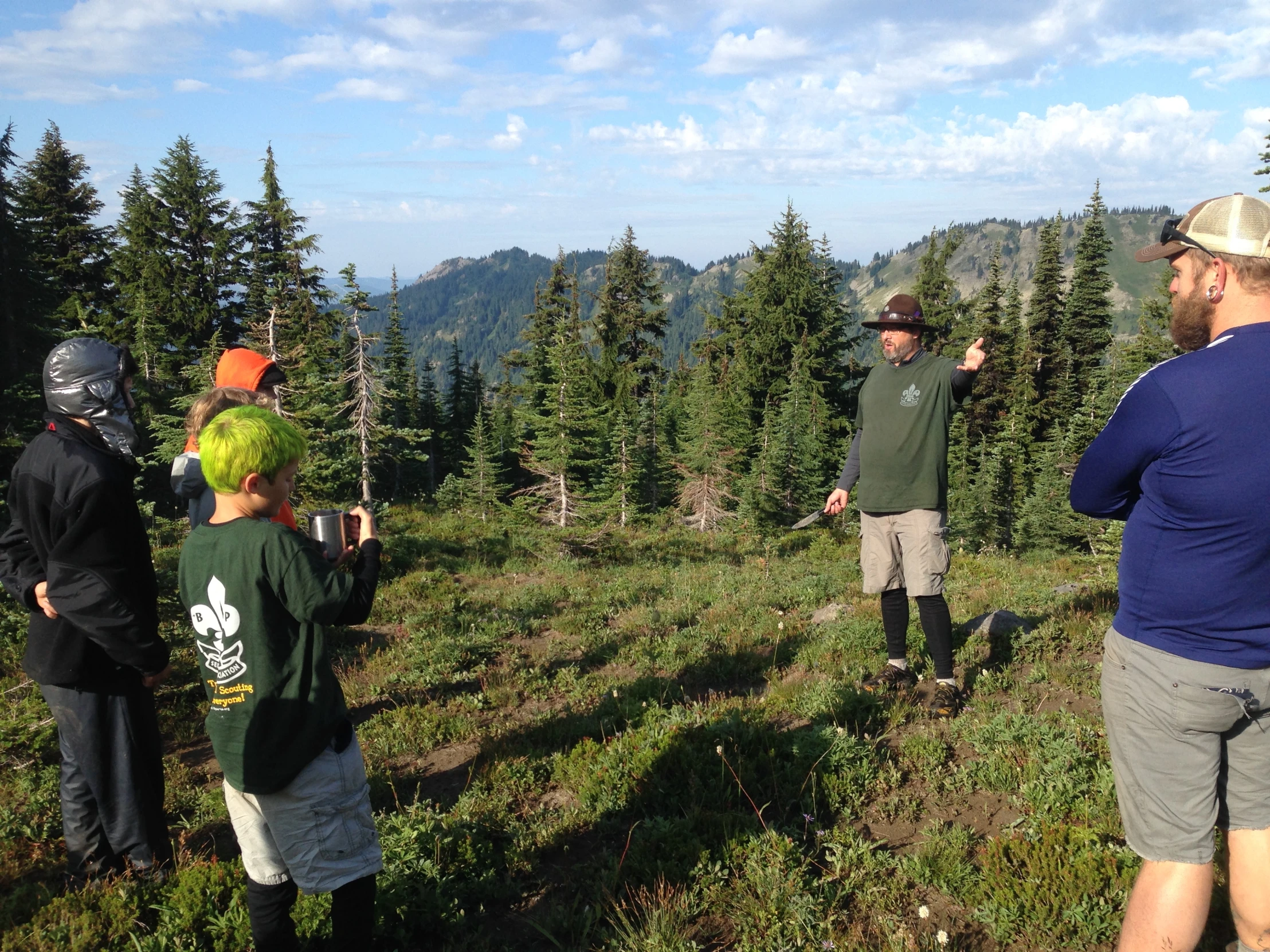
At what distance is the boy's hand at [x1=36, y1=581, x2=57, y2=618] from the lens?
349 centimetres

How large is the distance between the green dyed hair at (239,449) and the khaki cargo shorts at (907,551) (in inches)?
161

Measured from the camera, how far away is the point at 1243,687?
2398 millimetres

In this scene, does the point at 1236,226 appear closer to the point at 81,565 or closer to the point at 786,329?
the point at 81,565

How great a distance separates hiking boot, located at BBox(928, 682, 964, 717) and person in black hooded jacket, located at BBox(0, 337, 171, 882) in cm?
489

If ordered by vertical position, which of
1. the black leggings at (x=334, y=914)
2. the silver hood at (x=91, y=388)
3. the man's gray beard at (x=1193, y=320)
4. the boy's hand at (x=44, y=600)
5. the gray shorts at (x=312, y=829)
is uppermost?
the man's gray beard at (x=1193, y=320)

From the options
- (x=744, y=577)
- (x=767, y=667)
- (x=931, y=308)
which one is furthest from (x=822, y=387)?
(x=767, y=667)

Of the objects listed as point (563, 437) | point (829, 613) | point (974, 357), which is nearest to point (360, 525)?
point (974, 357)

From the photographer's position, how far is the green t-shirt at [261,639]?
8.52 feet

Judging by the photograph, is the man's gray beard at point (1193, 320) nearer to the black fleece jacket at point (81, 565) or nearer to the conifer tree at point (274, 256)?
the black fleece jacket at point (81, 565)

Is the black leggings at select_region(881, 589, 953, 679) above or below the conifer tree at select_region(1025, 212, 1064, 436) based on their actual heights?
below

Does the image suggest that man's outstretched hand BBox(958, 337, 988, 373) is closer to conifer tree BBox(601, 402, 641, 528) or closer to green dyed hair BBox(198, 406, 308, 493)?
green dyed hair BBox(198, 406, 308, 493)

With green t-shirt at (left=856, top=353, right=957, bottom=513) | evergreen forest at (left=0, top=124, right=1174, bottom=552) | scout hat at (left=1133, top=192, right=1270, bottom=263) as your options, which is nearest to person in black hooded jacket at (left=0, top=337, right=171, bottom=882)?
scout hat at (left=1133, top=192, right=1270, bottom=263)

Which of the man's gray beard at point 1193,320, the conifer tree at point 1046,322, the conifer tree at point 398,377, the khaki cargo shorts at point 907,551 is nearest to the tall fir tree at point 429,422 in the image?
the conifer tree at point 398,377

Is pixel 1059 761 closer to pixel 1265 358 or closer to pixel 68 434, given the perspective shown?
pixel 1265 358
